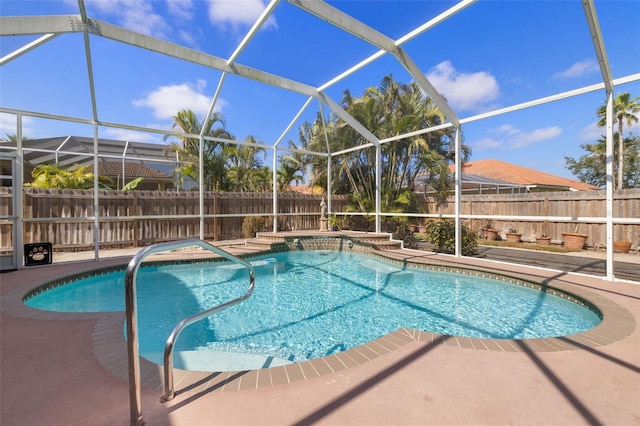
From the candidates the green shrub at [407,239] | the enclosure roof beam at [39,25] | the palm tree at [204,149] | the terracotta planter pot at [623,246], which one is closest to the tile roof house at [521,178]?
the terracotta planter pot at [623,246]

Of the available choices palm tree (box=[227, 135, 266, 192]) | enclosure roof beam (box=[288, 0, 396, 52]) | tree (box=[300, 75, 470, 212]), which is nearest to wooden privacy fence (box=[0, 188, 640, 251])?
tree (box=[300, 75, 470, 212])

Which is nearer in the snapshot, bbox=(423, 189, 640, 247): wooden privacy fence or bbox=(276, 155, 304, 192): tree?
bbox=(423, 189, 640, 247): wooden privacy fence

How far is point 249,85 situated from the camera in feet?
29.6

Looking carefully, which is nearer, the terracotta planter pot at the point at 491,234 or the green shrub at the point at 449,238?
the green shrub at the point at 449,238

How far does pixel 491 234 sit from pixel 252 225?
9.82 metres

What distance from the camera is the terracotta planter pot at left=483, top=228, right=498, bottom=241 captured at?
11.9 metres

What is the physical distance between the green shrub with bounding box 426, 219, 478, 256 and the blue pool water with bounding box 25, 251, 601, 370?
1.86 m

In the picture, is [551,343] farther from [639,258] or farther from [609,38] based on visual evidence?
[639,258]

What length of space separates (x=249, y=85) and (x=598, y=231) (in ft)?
40.5

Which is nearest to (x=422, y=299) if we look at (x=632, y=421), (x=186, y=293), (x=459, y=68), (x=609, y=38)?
(x=632, y=421)

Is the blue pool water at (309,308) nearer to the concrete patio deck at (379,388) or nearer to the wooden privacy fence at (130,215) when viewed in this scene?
the concrete patio deck at (379,388)

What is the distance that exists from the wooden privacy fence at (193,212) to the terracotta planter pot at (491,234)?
55 centimetres

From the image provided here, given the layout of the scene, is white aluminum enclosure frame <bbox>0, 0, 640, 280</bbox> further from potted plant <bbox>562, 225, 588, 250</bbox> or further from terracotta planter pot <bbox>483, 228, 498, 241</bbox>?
terracotta planter pot <bbox>483, 228, 498, 241</bbox>

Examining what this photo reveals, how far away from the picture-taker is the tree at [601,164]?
58.4 ft
